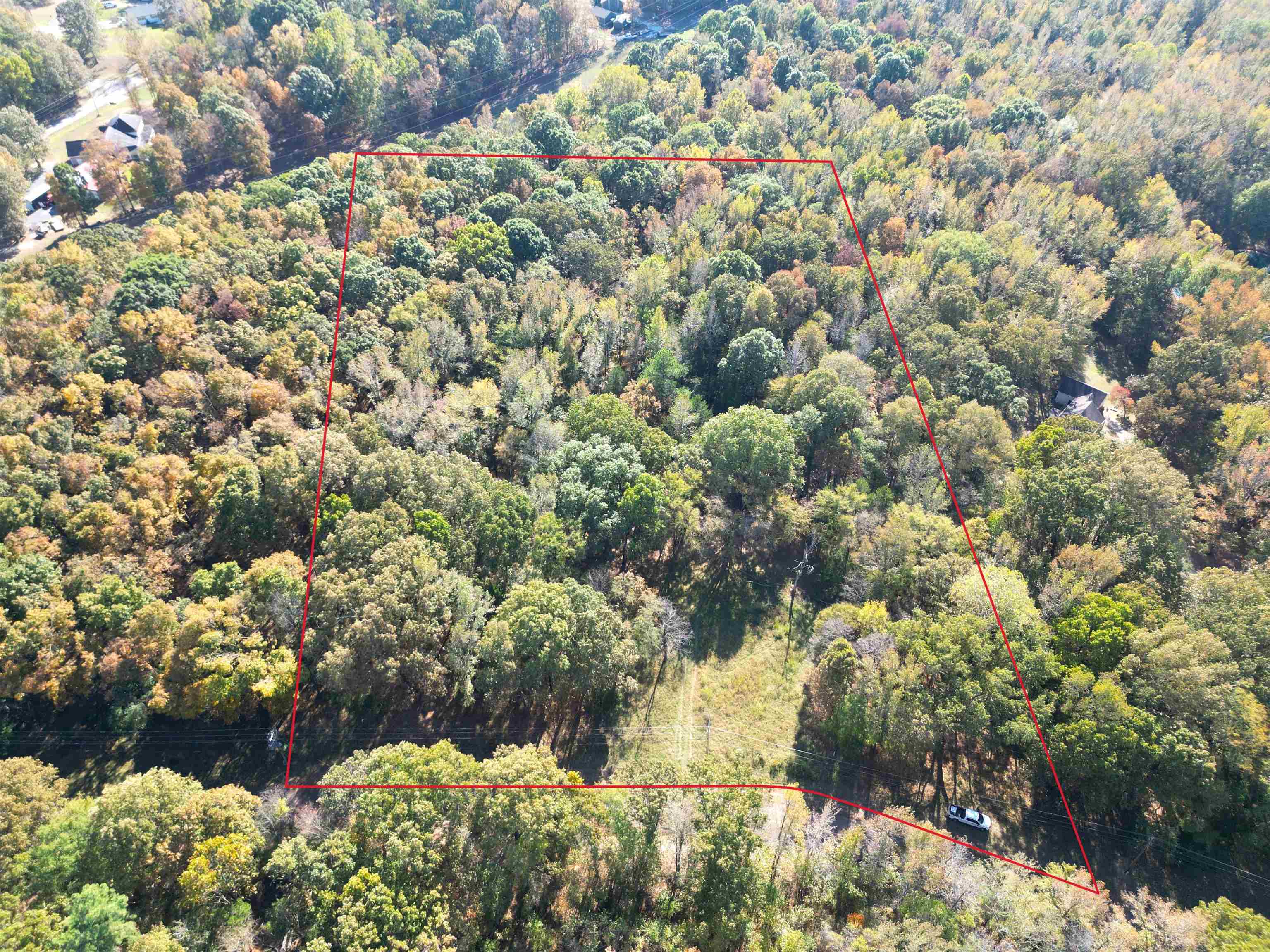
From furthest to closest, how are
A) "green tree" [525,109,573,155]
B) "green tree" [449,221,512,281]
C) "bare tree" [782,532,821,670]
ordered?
1. "green tree" [525,109,573,155]
2. "green tree" [449,221,512,281]
3. "bare tree" [782,532,821,670]

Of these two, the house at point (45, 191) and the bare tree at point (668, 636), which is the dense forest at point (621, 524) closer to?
the bare tree at point (668, 636)

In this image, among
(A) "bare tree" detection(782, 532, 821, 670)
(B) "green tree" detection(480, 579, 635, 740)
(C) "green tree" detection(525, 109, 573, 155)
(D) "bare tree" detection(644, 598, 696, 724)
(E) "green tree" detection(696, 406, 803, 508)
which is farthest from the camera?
(C) "green tree" detection(525, 109, 573, 155)

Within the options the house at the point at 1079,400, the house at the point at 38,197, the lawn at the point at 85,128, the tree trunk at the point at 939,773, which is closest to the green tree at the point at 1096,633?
the tree trunk at the point at 939,773

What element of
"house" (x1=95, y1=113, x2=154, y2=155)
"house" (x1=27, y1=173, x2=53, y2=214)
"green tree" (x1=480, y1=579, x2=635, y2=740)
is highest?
"house" (x1=95, y1=113, x2=154, y2=155)

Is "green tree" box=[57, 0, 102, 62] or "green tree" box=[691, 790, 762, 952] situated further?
"green tree" box=[57, 0, 102, 62]

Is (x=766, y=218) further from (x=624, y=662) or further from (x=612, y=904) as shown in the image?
(x=612, y=904)

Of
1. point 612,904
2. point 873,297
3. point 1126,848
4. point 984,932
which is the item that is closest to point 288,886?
point 612,904

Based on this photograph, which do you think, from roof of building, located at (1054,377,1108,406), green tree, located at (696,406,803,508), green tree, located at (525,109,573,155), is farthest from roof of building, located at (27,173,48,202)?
roof of building, located at (1054,377,1108,406)

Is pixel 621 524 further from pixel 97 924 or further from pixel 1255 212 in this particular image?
pixel 1255 212

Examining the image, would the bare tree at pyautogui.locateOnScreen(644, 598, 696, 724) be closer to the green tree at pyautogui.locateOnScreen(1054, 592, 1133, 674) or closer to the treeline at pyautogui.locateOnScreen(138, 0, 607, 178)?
the green tree at pyautogui.locateOnScreen(1054, 592, 1133, 674)
